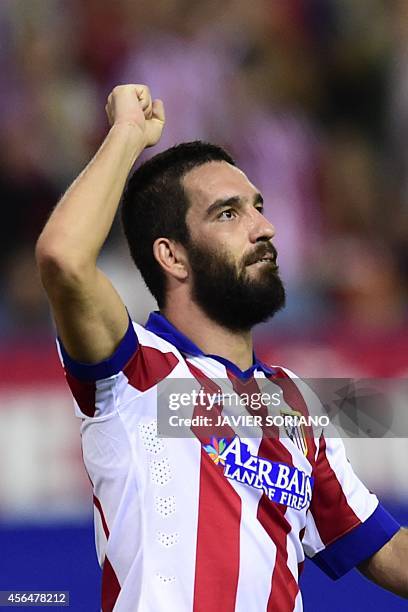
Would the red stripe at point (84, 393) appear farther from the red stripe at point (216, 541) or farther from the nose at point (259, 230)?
the nose at point (259, 230)

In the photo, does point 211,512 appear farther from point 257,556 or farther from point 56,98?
point 56,98

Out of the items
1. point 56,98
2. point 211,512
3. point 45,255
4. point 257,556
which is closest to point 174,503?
point 211,512

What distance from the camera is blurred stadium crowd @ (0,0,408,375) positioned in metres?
5.26

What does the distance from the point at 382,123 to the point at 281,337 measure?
1594 millimetres

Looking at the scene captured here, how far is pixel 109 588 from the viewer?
2.22 metres

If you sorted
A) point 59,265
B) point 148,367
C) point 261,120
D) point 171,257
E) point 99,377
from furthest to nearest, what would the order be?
1. point 261,120
2. point 171,257
3. point 148,367
4. point 99,377
5. point 59,265

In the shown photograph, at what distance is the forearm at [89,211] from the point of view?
1998 mm

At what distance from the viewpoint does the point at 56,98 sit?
18.2 ft

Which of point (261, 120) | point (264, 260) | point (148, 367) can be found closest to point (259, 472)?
point (148, 367)

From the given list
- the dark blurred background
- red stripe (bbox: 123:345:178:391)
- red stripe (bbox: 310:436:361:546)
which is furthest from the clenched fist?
the dark blurred background

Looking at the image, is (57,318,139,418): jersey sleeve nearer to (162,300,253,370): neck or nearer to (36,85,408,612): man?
(36,85,408,612): man

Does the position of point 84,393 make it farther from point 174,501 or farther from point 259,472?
point 259,472

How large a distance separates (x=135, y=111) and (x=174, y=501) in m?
0.82

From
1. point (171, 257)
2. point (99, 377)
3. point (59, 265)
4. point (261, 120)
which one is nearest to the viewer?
point (59, 265)
